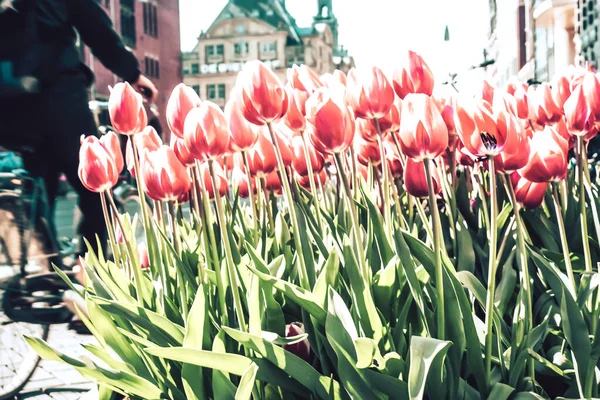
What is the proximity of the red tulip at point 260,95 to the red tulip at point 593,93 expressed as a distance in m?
0.53

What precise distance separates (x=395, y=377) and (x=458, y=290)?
0.15 metres

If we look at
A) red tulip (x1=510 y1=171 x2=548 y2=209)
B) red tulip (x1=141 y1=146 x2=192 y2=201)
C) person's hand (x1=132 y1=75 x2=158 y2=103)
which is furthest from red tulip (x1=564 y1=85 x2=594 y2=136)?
person's hand (x1=132 y1=75 x2=158 y2=103)

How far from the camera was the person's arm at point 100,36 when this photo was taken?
2.39 m

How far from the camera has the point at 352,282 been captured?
93 centimetres

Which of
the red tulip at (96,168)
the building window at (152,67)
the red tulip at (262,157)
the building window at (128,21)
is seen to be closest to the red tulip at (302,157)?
the red tulip at (262,157)

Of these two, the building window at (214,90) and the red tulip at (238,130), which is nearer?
the red tulip at (238,130)

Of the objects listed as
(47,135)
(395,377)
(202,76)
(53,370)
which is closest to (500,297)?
(395,377)

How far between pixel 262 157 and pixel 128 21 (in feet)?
133

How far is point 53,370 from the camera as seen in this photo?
142 inches

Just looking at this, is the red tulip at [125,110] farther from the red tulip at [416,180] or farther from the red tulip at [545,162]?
the red tulip at [545,162]

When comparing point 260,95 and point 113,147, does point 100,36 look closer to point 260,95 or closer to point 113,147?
point 113,147

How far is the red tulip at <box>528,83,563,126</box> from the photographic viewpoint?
1389 millimetres

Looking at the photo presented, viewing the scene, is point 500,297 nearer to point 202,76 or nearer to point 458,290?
point 458,290

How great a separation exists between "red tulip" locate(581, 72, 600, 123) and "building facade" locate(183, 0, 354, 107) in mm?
59755
